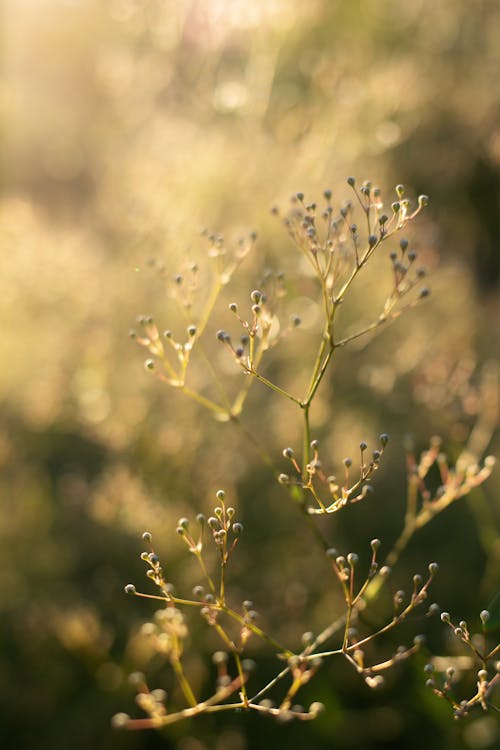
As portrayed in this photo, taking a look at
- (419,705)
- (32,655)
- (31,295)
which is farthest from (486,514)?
(31,295)

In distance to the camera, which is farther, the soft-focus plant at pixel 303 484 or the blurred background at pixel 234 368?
the blurred background at pixel 234 368

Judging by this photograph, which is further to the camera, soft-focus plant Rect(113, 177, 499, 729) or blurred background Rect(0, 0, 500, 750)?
blurred background Rect(0, 0, 500, 750)

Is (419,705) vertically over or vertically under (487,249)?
under

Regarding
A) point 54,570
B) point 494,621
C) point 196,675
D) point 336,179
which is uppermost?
point 336,179

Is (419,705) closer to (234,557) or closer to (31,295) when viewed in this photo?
(234,557)
